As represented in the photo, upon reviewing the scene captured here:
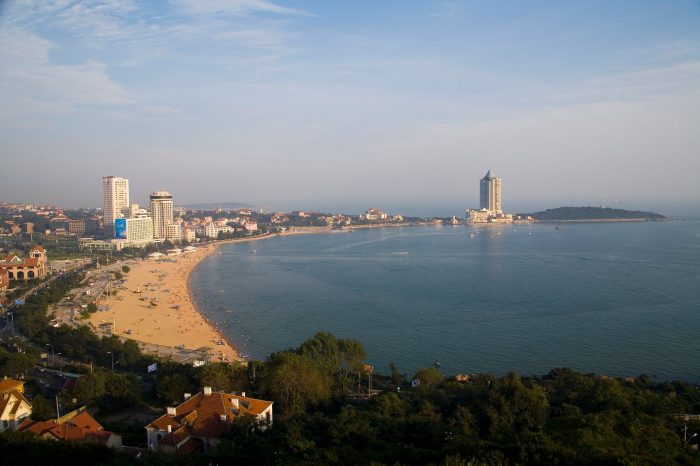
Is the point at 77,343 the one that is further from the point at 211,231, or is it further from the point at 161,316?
the point at 211,231

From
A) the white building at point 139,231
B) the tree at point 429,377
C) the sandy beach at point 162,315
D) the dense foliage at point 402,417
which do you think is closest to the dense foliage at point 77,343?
the sandy beach at point 162,315

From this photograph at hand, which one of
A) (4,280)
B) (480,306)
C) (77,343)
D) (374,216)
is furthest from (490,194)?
(77,343)

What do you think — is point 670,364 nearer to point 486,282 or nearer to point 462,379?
point 462,379

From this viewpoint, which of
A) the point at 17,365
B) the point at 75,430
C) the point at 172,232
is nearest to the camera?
the point at 75,430

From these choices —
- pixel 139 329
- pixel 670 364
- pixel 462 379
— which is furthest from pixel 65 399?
pixel 670 364

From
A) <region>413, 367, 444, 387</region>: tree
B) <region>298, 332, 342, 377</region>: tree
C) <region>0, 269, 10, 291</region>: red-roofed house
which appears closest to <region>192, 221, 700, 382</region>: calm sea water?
<region>413, 367, 444, 387</region>: tree

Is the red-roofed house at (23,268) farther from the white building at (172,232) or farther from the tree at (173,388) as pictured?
the white building at (172,232)
